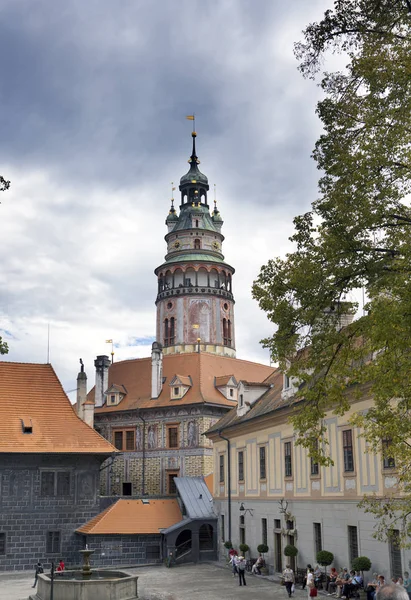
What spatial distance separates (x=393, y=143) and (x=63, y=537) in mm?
31053

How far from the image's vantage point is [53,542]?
122ft

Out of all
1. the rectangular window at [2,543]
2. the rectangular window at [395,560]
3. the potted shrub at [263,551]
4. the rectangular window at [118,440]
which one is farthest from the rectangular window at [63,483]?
the rectangular window at [395,560]

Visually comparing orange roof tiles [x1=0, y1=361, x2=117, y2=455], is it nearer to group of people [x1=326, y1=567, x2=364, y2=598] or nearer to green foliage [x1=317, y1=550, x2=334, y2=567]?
green foliage [x1=317, y1=550, x2=334, y2=567]

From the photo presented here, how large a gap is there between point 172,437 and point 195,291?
672 inches

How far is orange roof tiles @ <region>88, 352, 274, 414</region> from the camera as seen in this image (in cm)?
5034

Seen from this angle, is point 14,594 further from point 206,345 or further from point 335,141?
point 206,345

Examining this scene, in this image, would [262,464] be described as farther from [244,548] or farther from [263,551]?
[244,548]

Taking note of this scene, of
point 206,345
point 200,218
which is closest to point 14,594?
point 206,345

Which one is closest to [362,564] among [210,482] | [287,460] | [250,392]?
[287,460]

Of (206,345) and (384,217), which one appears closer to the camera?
(384,217)

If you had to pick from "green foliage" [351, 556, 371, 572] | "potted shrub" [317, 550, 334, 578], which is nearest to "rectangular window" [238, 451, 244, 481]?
"potted shrub" [317, 550, 334, 578]

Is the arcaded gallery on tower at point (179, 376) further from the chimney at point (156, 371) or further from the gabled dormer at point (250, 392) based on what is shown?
the gabled dormer at point (250, 392)

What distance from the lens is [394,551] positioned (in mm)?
20750

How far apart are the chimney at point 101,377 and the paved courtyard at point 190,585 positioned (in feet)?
68.6
